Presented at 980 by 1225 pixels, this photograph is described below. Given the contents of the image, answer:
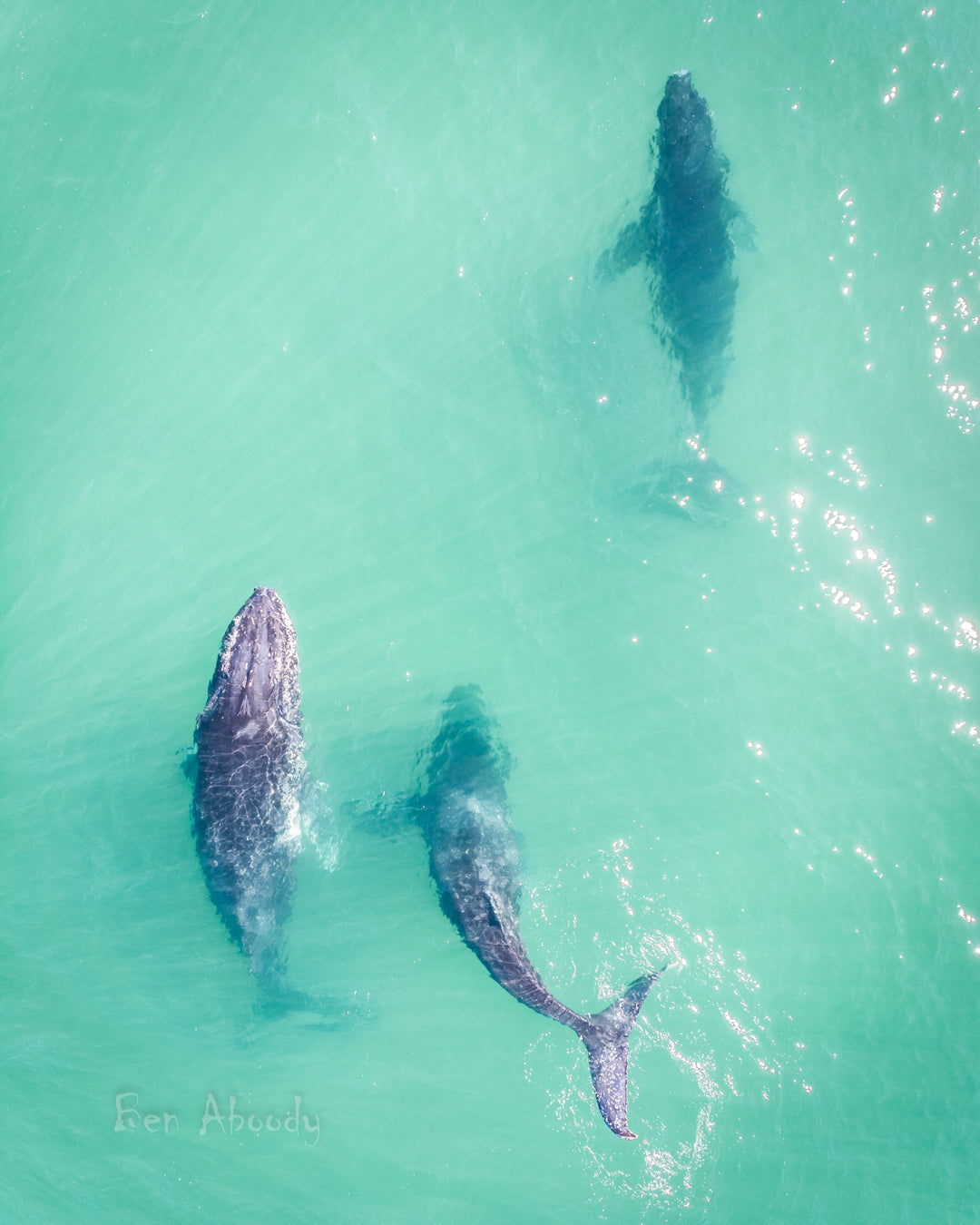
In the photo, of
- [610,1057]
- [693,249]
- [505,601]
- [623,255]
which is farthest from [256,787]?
[693,249]

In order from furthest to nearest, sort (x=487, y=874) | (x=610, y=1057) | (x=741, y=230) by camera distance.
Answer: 1. (x=741, y=230)
2. (x=487, y=874)
3. (x=610, y=1057)

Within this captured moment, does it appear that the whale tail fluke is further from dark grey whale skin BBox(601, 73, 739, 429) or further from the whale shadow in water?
dark grey whale skin BBox(601, 73, 739, 429)

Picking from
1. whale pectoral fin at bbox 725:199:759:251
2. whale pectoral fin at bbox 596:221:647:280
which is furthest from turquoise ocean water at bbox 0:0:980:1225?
whale pectoral fin at bbox 596:221:647:280

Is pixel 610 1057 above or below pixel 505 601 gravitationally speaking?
below

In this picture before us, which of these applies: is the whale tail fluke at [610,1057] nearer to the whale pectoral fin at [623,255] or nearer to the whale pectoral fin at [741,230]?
the whale pectoral fin at [623,255]

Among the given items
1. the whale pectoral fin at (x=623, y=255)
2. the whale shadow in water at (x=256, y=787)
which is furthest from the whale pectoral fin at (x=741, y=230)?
the whale shadow in water at (x=256, y=787)

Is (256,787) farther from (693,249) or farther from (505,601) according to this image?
(693,249)

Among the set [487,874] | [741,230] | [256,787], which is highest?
[741,230]
